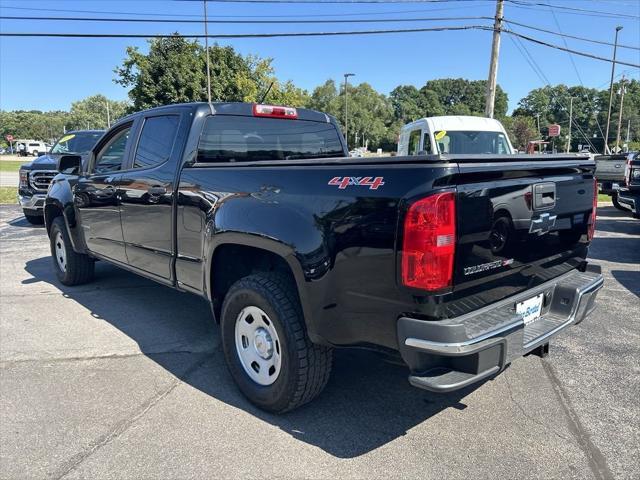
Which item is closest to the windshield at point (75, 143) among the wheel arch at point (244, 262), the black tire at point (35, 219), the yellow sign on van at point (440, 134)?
the black tire at point (35, 219)

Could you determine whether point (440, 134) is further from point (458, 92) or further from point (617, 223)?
point (458, 92)

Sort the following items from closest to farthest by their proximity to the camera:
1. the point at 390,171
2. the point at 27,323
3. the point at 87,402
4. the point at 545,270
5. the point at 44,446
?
1. the point at 390,171
2. the point at 44,446
3. the point at 545,270
4. the point at 87,402
5. the point at 27,323

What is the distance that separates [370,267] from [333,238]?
0.86 ft

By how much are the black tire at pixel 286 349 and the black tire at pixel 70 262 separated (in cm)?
360

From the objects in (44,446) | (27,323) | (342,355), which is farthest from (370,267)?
(27,323)

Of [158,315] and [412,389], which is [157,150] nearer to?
[158,315]

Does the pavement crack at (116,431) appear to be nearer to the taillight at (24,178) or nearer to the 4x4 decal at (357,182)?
the 4x4 decal at (357,182)

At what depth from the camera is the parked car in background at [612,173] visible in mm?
12297

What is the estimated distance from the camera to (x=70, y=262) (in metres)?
5.95

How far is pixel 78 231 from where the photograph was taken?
554 cm

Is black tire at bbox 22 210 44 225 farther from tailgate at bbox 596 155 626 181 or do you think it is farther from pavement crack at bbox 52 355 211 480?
tailgate at bbox 596 155 626 181

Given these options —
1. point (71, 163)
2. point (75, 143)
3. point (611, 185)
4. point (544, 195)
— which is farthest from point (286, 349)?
point (611, 185)

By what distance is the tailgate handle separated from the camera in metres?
2.74

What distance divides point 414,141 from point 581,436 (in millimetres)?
9267
